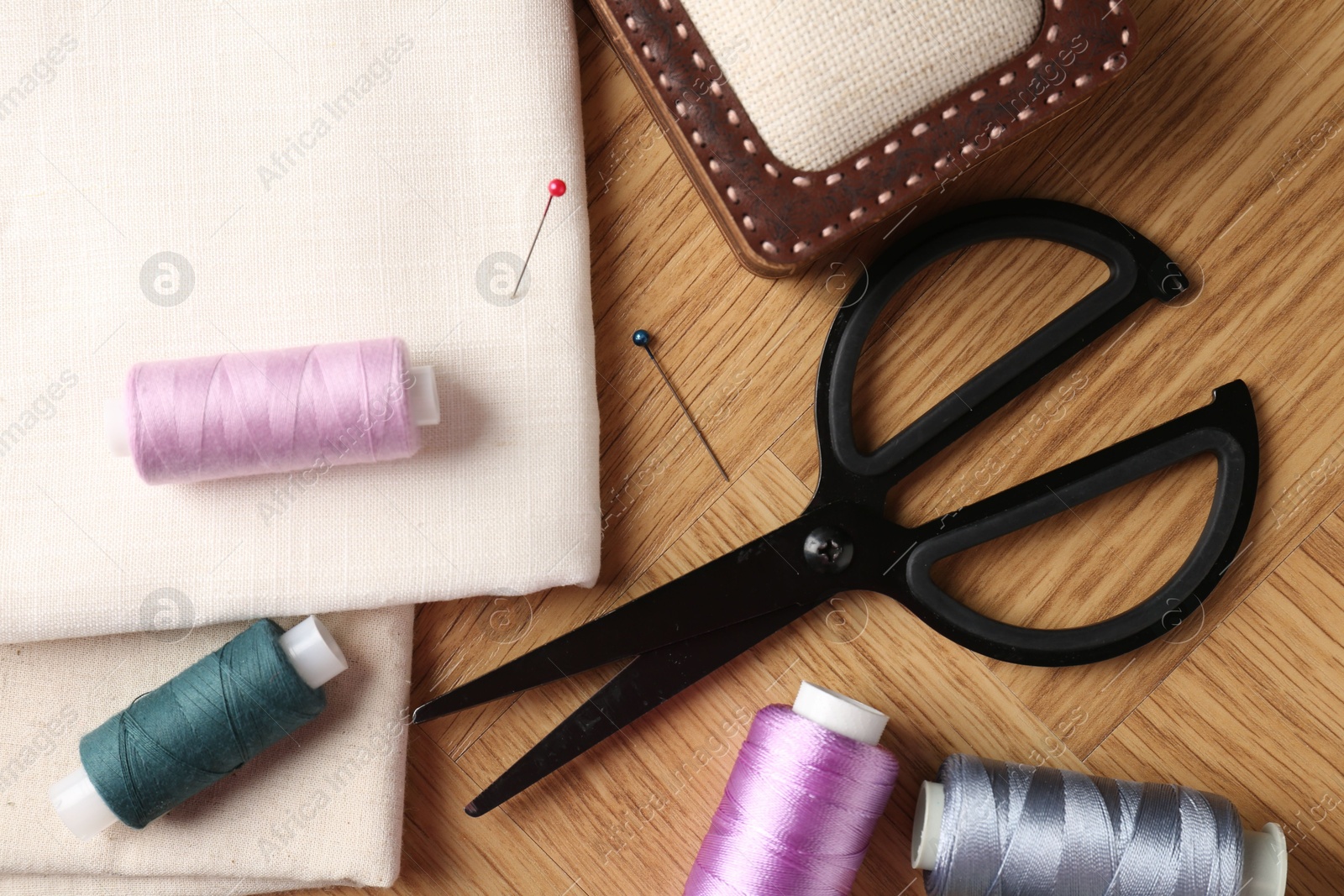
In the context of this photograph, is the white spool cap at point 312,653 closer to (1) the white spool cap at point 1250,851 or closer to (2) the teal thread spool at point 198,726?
(2) the teal thread spool at point 198,726

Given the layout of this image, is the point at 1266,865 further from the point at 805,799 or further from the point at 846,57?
the point at 846,57

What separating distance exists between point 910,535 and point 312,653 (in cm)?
50

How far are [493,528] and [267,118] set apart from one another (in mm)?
395

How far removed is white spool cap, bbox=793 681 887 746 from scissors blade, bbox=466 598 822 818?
0.21 feet

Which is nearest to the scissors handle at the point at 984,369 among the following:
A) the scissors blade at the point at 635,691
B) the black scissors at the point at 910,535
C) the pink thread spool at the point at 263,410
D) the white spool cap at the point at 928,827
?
the black scissors at the point at 910,535

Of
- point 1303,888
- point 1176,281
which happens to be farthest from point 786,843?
point 1176,281

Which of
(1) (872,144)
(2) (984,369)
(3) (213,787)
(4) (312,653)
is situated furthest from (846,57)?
(3) (213,787)

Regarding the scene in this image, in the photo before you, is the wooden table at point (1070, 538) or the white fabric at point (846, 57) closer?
the white fabric at point (846, 57)

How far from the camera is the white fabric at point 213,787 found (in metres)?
0.84

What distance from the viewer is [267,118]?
0.84m

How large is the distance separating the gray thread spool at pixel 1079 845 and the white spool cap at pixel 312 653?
1.64 ft

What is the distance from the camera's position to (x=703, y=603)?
2.65ft

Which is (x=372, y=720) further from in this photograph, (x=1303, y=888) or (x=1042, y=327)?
(x=1303, y=888)

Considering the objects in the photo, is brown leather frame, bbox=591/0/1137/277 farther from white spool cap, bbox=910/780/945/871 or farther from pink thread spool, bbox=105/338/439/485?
white spool cap, bbox=910/780/945/871
